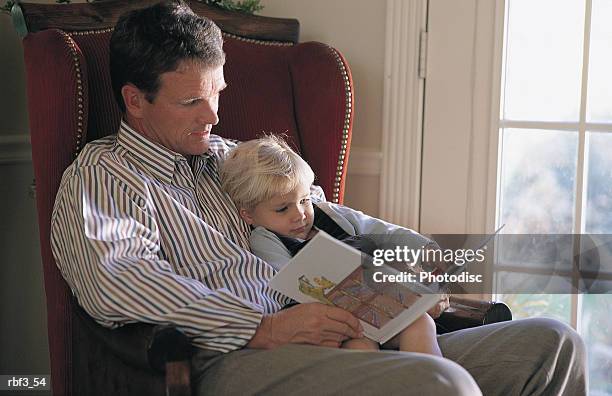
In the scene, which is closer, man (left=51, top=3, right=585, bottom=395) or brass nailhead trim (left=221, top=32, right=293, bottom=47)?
man (left=51, top=3, right=585, bottom=395)

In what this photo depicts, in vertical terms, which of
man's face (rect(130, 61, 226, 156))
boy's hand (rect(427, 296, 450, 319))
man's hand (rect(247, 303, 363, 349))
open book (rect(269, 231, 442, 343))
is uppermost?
man's face (rect(130, 61, 226, 156))

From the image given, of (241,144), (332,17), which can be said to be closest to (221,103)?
(241,144)

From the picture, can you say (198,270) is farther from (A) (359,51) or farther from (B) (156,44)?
(A) (359,51)

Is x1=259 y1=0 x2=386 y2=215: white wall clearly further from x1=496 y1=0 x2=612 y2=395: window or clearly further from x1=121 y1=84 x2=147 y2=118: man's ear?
x1=121 y1=84 x2=147 y2=118: man's ear

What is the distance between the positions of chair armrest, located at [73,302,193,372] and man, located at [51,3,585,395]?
0.03 metres

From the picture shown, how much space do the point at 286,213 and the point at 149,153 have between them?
0.31m

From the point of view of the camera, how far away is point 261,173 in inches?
73.9

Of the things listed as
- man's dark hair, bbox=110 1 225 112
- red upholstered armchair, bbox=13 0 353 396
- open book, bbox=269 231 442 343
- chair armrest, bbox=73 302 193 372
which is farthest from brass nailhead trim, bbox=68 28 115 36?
open book, bbox=269 231 442 343

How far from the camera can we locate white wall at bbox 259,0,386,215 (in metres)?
2.36

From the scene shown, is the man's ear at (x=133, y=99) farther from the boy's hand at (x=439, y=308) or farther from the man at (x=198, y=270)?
the boy's hand at (x=439, y=308)

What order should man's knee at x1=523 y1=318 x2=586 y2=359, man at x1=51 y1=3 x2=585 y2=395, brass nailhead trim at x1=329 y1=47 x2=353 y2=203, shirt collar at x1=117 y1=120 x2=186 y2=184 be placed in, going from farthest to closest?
brass nailhead trim at x1=329 y1=47 x2=353 y2=203 < shirt collar at x1=117 y1=120 x2=186 y2=184 < man's knee at x1=523 y1=318 x2=586 y2=359 < man at x1=51 y1=3 x2=585 y2=395

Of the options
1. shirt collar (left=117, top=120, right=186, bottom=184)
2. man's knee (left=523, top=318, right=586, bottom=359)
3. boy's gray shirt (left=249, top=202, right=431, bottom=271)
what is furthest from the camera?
boy's gray shirt (left=249, top=202, right=431, bottom=271)

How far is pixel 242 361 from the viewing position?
1.61 meters

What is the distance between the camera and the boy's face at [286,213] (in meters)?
1.89
